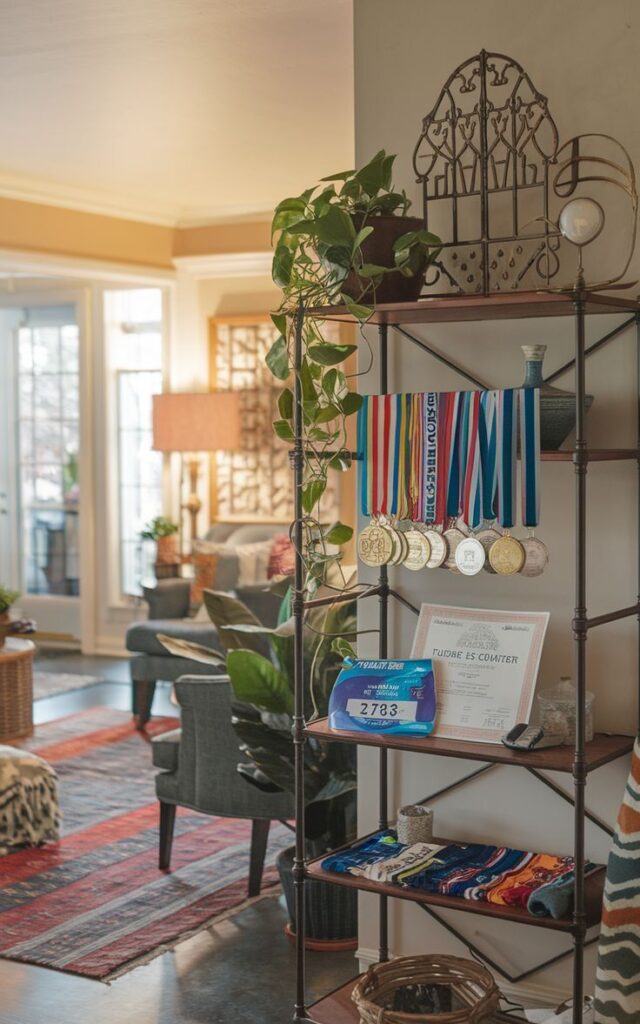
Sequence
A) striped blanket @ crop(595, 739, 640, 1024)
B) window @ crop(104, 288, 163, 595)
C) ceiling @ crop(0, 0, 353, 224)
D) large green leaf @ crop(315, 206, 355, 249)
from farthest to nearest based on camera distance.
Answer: window @ crop(104, 288, 163, 595)
ceiling @ crop(0, 0, 353, 224)
large green leaf @ crop(315, 206, 355, 249)
striped blanket @ crop(595, 739, 640, 1024)

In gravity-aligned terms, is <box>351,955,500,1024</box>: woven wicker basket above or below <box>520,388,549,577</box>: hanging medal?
below

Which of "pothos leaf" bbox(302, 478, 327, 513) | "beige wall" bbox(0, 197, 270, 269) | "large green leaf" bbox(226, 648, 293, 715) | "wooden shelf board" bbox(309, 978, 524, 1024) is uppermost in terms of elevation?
"beige wall" bbox(0, 197, 270, 269)

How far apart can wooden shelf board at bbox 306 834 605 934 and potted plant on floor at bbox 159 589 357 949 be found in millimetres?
529

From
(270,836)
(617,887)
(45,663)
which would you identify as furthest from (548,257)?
(45,663)

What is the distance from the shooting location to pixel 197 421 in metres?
7.70

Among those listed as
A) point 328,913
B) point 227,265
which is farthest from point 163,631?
point 328,913

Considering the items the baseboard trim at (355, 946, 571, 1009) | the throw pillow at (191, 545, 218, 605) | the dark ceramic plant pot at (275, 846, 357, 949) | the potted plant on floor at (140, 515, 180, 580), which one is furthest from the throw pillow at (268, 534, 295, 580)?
the baseboard trim at (355, 946, 571, 1009)

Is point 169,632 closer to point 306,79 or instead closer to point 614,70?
point 306,79

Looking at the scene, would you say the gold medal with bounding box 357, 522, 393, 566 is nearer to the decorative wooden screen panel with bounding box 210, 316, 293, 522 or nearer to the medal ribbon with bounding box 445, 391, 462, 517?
the medal ribbon with bounding box 445, 391, 462, 517

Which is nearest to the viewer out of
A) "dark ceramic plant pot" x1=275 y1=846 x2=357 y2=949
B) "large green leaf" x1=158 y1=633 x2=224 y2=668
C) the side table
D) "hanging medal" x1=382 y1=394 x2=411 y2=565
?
"hanging medal" x1=382 y1=394 x2=411 y2=565

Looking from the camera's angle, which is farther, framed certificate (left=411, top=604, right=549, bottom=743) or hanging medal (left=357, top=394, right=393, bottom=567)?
hanging medal (left=357, top=394, right=393, bottom=567)

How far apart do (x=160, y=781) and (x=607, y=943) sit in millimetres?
2019

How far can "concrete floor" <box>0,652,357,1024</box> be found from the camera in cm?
339

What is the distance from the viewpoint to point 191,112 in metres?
5.46
